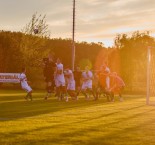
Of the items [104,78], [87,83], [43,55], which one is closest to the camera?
[104,78]

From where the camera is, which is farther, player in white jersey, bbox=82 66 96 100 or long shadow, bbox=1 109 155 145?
player in white jersey, bbox=82 66 96 100

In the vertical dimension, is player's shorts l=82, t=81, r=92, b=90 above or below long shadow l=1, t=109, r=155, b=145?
above

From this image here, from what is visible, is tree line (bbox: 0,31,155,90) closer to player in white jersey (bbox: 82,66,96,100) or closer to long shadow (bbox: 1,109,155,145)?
player in white jersey (bbox: 82,66,96,100)

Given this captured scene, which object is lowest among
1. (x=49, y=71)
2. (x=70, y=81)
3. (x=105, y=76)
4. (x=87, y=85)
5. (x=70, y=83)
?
(x=87, y=85)

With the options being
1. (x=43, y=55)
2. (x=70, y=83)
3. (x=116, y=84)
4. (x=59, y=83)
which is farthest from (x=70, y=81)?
(x=43, y=55)

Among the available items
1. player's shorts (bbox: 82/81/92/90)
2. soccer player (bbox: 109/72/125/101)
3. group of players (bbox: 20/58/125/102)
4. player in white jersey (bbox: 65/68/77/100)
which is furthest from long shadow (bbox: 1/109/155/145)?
player's shorts (bbox: 82/81/92/90)

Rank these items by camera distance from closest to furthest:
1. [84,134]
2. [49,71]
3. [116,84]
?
1. [84,134]
2. [49,71]
3. [116,84]

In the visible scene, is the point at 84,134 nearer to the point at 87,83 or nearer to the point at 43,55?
the point at 87,83

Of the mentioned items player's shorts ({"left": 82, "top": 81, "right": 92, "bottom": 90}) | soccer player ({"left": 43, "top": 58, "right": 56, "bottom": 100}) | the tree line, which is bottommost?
player's shorts ({"left": 82, "top": 81, "right": 92, "bottom": 90})

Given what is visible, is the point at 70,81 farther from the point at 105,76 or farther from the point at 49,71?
the point at 105,76

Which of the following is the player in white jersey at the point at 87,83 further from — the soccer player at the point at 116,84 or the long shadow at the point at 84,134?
the long shadow at the point at 84,134

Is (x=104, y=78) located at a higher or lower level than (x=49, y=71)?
lower

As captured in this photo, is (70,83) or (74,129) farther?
(70,83)

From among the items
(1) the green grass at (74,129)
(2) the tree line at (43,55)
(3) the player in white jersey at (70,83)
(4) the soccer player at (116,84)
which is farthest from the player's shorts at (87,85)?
(2) the tree line at (43,55)
